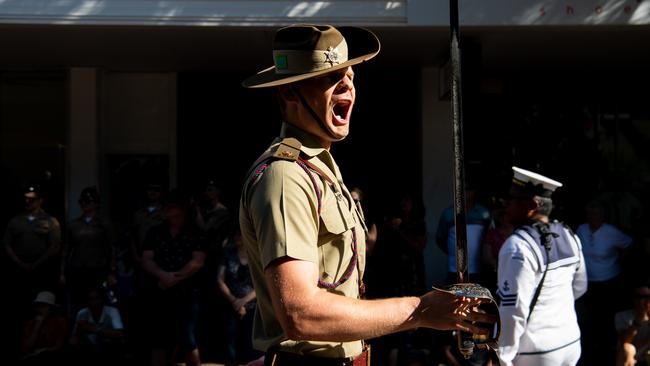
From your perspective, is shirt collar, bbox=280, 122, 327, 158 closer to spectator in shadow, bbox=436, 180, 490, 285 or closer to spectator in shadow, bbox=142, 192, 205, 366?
spectator in shadow, bbox=436, 180, 490, 285

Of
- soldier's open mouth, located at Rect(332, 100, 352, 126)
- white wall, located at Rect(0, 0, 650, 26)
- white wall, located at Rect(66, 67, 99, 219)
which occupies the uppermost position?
white wall, located at Rect(0, 0, 650, 26)

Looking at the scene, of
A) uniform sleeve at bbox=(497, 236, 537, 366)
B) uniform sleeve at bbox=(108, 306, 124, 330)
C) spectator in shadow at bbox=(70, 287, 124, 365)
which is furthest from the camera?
uniform sleeve at bbox=(108, 306, 124, 330)

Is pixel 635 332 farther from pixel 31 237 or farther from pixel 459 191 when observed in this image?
pixel 31 237

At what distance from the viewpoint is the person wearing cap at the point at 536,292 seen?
4.73m

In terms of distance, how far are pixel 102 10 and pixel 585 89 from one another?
6833mm

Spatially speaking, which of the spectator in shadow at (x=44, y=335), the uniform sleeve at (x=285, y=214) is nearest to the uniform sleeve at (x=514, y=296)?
the uniform sleeve at (x=285, y=214)

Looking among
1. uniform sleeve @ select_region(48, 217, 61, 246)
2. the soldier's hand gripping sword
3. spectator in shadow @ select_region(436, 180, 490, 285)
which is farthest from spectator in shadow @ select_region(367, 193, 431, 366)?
the soldier's hand gripping sword

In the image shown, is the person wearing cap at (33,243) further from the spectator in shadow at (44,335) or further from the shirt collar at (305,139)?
the shirt collar at (305,139)

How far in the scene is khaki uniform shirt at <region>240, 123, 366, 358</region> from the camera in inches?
87.0

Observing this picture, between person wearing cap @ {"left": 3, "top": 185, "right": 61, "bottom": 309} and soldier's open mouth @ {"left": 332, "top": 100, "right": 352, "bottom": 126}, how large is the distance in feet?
24.9

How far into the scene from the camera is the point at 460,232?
2.71 meters

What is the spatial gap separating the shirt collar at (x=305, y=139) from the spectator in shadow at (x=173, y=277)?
18.1 ft

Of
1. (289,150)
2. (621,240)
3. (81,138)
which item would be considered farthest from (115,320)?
(289,150)

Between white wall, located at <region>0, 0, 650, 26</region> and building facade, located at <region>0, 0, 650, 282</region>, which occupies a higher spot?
white wall, located at <region>0, 0, 650, 26</region>
